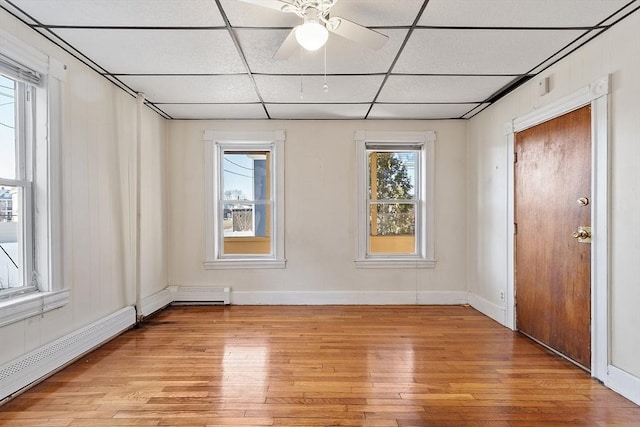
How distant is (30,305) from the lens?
234 cm

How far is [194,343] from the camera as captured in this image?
3.24 meters

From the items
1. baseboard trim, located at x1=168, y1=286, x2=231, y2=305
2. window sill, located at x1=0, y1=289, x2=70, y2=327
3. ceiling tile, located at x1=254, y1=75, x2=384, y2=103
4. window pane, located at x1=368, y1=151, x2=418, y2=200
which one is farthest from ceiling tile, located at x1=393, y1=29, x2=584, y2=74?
baseboard trim, located at x1=168, y1=286, x2=231, y2=305

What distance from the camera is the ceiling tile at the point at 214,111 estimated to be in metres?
4.01

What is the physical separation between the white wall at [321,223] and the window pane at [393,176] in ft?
1.06

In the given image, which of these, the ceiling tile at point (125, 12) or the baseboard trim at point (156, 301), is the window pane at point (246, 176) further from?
the ceiling tile at point (125, 12)

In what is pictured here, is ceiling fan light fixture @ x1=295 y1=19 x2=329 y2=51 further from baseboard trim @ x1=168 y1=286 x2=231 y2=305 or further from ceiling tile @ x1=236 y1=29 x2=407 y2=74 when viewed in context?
baseboard trim @ x1=168 y1=286 x2=231 y2=305

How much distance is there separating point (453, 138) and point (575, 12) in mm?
2452

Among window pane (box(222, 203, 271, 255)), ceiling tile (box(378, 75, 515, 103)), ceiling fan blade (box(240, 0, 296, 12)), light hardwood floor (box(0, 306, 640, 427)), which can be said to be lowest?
light hardwood floor (box(0, 306, 640, 427))

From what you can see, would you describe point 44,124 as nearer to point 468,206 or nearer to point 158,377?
point 158,377

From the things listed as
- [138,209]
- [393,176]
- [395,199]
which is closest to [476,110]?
[393,176]

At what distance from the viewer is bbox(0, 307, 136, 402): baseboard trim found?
2.21m

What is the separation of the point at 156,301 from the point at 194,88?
2.43m

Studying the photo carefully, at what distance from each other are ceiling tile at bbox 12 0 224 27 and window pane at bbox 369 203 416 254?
10.1ft

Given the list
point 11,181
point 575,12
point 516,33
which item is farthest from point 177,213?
point 575,12
